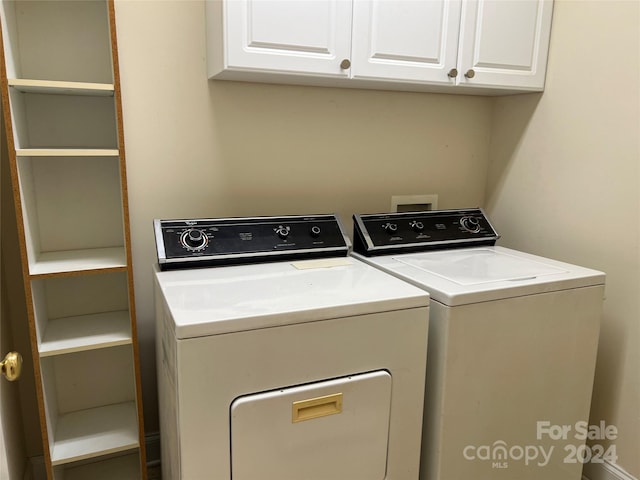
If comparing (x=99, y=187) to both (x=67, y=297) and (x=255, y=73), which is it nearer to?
(x=67, y=297)

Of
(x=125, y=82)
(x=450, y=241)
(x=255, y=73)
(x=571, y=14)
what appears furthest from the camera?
(x=450, y=241)

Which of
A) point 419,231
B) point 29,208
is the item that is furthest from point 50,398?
point 419,231

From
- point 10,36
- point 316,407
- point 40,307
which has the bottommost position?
point 316,407

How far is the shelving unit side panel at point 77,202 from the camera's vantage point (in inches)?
64.2

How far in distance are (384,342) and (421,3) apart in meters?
1.14

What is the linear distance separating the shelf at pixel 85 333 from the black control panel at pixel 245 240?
0.91 ft

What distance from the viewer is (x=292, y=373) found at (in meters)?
1.20

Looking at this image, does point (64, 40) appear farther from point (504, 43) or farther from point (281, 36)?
point (504, 43)

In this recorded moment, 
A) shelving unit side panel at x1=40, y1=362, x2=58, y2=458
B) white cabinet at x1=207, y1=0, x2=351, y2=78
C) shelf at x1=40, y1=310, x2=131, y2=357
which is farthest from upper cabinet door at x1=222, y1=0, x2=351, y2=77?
shelving unit side panel at x1=40, y1=362, x2=58, y2=458

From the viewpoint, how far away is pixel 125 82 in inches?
65.7

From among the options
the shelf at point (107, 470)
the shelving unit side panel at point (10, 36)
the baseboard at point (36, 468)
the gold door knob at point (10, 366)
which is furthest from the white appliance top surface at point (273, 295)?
the baseboard at point (36, 468)

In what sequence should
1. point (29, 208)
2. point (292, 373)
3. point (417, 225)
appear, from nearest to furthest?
point (292, 373), point (29, 208), point (417, 225)

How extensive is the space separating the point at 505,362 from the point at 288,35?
1.19 meters

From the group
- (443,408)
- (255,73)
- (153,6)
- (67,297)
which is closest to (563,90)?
(255,73)
